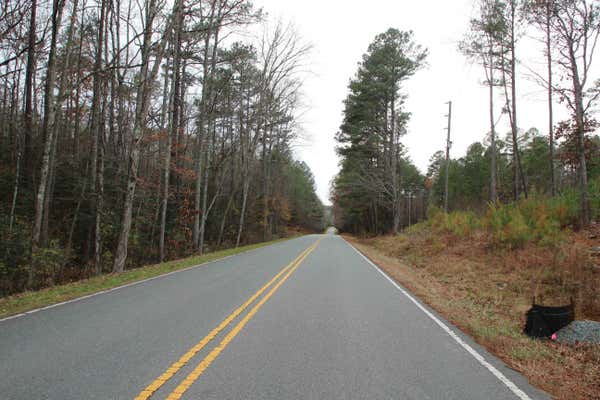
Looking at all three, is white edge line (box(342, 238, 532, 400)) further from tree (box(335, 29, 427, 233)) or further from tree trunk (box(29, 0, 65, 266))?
tree (box(335, 29, 427, 233))

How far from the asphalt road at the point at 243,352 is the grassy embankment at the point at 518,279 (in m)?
0.57

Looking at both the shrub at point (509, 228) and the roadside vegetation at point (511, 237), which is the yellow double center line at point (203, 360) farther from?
the shrub at point (509, 228)

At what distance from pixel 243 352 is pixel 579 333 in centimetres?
504

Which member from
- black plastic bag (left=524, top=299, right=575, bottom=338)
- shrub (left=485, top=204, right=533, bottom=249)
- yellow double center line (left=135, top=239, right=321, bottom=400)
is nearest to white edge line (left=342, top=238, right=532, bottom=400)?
black plastic bag (left=524, top=299, right=575, bottom=338)

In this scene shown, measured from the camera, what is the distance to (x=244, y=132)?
25.5 metres

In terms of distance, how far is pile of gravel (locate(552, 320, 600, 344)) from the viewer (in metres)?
4.92

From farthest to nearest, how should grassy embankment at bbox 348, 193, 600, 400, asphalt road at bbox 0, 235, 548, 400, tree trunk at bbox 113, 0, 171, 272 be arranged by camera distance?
1. tree trunk at bbox 113, 0, 171, 272
2. grassy embankment at bbox 348, 193, 600, 400
3. asphalt road at bbox 0, 235, 548, 400

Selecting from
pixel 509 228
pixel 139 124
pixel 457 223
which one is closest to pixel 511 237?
pixel 509 228

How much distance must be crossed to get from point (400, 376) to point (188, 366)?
2304mm

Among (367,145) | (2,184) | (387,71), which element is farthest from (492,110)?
(2,184)

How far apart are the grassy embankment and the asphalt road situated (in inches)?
22.5

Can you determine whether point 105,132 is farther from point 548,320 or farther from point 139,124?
point 548,320

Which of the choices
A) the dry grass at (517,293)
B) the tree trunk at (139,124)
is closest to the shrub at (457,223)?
the dry grass at (517,293)

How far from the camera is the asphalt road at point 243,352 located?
321 cm
